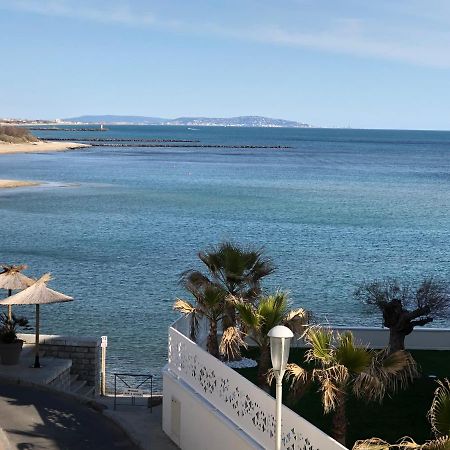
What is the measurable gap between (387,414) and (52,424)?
573 cm

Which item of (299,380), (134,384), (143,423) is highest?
(299,380)

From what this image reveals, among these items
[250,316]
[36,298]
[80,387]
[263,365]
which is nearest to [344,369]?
[250,316]

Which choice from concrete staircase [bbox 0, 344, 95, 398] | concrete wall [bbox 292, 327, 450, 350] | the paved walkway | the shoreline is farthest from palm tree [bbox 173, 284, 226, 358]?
the shoreline

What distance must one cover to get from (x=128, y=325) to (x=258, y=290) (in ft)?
44.8

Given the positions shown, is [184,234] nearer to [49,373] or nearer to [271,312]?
[49,373]

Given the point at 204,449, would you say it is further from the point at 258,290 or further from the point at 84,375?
the point at 84,375

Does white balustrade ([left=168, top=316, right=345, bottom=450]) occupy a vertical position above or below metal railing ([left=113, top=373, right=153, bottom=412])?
above

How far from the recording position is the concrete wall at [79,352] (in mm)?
19188

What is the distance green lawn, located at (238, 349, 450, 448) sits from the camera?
13109mm

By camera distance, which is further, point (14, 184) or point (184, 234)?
point (14, 184)

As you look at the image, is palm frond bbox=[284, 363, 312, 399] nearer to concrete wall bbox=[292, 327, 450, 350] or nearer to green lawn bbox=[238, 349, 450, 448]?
green lawn bbox=[238, 349, 450, 448]

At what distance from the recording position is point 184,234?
5681 cm

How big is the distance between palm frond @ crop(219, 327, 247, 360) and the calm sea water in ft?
26.6

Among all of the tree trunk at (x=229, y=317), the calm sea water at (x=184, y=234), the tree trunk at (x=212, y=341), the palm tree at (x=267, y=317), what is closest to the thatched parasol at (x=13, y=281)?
the calm sea water at (x=184, y=234)
